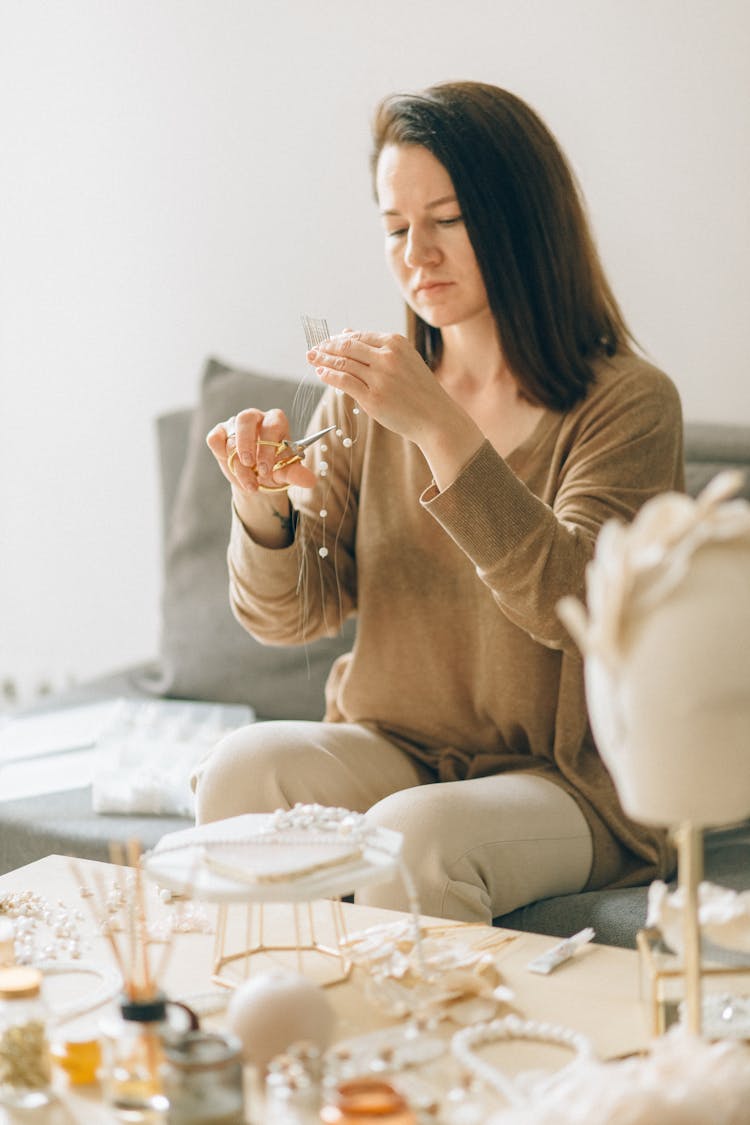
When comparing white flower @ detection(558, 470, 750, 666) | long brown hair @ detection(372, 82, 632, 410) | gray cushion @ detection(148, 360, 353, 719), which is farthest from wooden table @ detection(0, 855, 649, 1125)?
gray cushion @ detection(148, 360, 353, 719)

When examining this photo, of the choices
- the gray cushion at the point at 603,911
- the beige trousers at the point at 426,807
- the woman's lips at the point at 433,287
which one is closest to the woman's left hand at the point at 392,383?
the woman's lips at the point at 433,287

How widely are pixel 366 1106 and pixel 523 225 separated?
100 centimetres

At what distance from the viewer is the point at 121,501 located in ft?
8.92

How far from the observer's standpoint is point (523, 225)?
1.51 metres

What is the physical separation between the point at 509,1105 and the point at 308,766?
63 centimetres

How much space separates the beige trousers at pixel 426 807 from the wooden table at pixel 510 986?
0.32ft

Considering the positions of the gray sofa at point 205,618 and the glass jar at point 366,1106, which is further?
the gray sofa at point 205,618

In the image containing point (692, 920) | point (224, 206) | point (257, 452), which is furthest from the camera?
point (224, 206)

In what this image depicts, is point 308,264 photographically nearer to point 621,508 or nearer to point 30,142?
point 30,142

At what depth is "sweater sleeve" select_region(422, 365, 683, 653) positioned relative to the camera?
129 centimetres

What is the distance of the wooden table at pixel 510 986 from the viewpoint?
914mm

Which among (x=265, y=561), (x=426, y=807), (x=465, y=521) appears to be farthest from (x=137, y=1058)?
(x=265, y=561)

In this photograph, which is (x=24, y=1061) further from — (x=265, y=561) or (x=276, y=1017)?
(x=265, y=561)

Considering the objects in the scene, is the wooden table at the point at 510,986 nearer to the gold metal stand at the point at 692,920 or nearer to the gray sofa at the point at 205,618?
the gold metal stand at the point at 692,920
